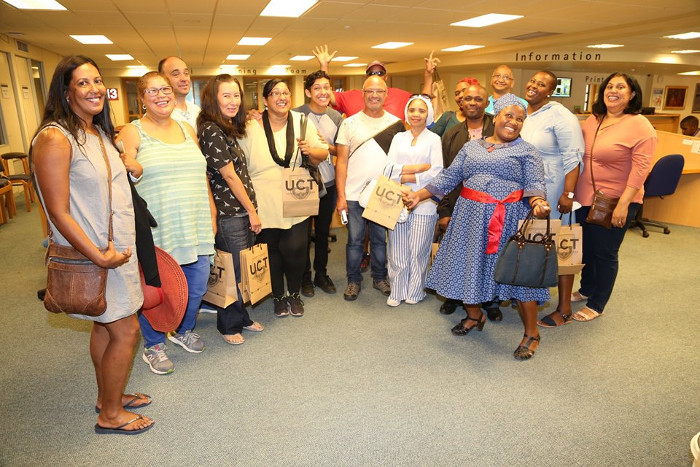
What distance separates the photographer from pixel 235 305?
2951 millimetres

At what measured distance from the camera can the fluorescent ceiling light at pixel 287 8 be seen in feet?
21.8

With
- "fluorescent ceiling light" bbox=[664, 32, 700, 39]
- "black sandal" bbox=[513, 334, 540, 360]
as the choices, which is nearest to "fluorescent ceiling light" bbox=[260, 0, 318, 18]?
"black sandal" bbox=[513, 334, 540, 360]

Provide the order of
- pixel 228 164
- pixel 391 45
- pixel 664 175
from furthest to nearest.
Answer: pixel 391 45 → pixel 664 175 → pixel 228 164

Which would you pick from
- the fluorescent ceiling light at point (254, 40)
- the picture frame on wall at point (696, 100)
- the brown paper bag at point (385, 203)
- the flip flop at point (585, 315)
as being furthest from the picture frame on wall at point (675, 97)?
the brown paper bag at point (385, 203)

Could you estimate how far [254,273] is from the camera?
9.45 ft

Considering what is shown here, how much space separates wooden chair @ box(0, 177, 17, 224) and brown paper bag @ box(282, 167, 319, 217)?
4954 millimetres

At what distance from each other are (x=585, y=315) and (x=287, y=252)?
7.15ft

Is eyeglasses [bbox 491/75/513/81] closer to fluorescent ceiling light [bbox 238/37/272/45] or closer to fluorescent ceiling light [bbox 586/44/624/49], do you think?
fluorescent ceiling light [bbox 238/37/272/45]

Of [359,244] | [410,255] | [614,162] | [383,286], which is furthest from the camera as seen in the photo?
[383,286]

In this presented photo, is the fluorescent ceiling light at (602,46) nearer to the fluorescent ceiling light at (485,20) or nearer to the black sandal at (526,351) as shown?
the fluorescent ceiling light at (485,20)

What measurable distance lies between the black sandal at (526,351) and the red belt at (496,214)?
0.61 meters

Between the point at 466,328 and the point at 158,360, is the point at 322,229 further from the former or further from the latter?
the point at 158,360

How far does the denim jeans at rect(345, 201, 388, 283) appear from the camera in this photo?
3549mm

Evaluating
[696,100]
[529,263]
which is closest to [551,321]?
[529,263]
